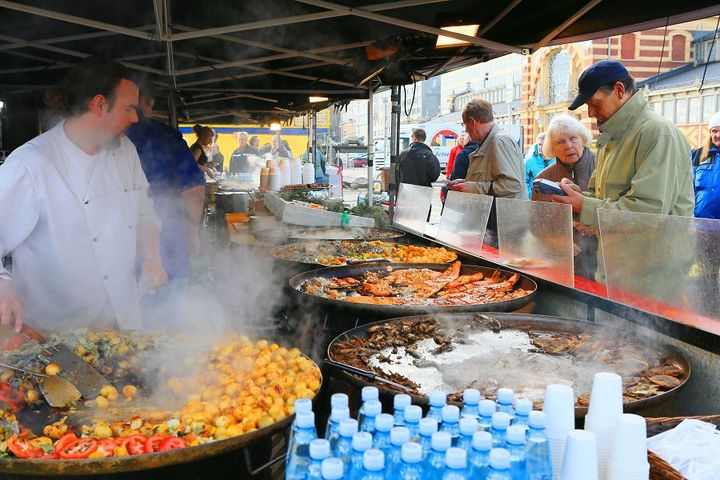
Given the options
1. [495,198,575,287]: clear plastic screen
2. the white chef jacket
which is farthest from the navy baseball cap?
the white chef jacket

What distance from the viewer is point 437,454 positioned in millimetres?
1300

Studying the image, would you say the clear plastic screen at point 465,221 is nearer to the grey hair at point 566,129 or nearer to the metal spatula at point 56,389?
the grey hair at point 566,129

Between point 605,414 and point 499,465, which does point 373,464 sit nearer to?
point 499,465

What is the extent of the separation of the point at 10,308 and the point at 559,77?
104 feet

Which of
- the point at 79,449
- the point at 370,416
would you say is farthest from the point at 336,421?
the point at 79,449

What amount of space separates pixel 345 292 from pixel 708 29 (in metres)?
30.0

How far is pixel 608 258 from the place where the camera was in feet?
10.9

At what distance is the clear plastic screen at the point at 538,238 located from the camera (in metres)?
3.80

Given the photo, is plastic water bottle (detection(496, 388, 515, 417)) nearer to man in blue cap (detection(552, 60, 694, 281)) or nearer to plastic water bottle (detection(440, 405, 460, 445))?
plastic water bottle (detection(440, 405, 460, 445))

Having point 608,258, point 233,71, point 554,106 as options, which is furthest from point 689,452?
point 554,106

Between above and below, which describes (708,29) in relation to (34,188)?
above

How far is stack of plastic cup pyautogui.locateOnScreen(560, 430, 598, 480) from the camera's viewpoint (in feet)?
4.49

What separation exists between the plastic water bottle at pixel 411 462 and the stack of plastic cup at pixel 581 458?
37 centimetres

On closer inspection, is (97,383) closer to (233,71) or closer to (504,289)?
(504,289)
